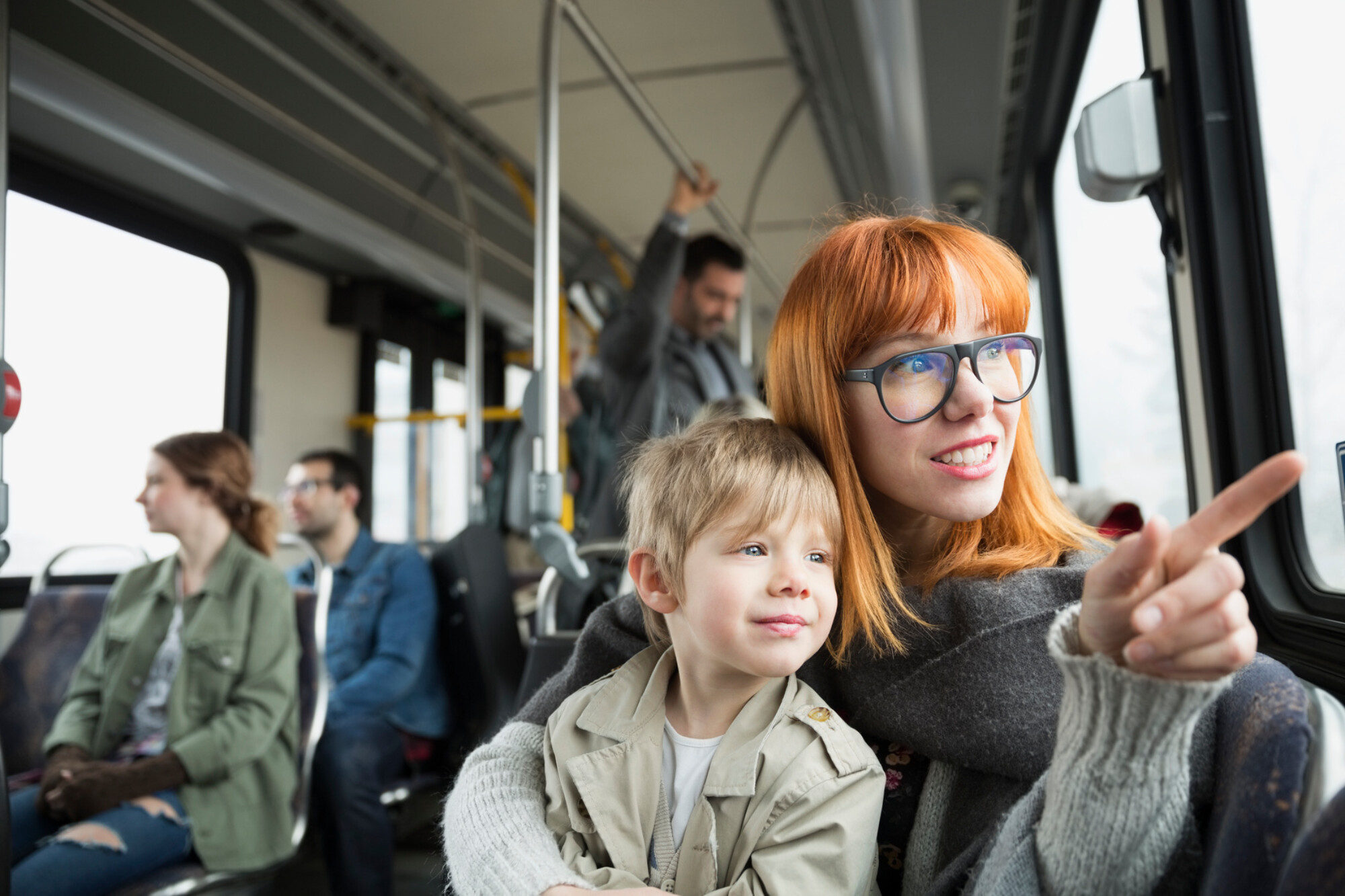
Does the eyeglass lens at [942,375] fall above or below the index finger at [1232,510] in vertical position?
above

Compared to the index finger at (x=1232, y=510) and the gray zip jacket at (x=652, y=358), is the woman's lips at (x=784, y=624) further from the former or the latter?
the gray zip jacket at (x=652, y=358)

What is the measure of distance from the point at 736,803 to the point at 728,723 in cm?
10

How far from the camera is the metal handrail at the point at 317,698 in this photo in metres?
2.34

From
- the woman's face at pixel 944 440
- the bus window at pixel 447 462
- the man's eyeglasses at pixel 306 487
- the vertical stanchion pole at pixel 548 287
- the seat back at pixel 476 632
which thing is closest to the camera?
the woman's face at pixel 944 440

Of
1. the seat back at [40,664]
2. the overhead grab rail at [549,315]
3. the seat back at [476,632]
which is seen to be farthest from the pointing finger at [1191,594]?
the seat back at [40,664]

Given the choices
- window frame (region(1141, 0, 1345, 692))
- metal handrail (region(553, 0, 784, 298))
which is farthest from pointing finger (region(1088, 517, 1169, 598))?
metal handrail (region(553, 0, 784, 298))

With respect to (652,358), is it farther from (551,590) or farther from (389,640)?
(389,640)

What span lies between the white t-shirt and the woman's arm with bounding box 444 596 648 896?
12 cm

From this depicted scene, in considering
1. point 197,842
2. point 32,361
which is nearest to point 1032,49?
point 197,842

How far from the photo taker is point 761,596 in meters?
0.91

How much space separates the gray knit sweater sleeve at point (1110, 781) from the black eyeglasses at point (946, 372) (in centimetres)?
32

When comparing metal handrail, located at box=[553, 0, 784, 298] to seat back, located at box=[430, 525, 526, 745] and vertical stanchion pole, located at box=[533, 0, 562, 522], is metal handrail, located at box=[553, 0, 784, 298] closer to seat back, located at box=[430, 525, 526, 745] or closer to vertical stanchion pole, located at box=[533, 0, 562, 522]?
vertical stanchion pole, located at box=[533, 0, 562, 522]

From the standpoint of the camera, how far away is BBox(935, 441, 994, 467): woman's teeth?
0.99 metres

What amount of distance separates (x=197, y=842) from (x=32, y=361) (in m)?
2.25
